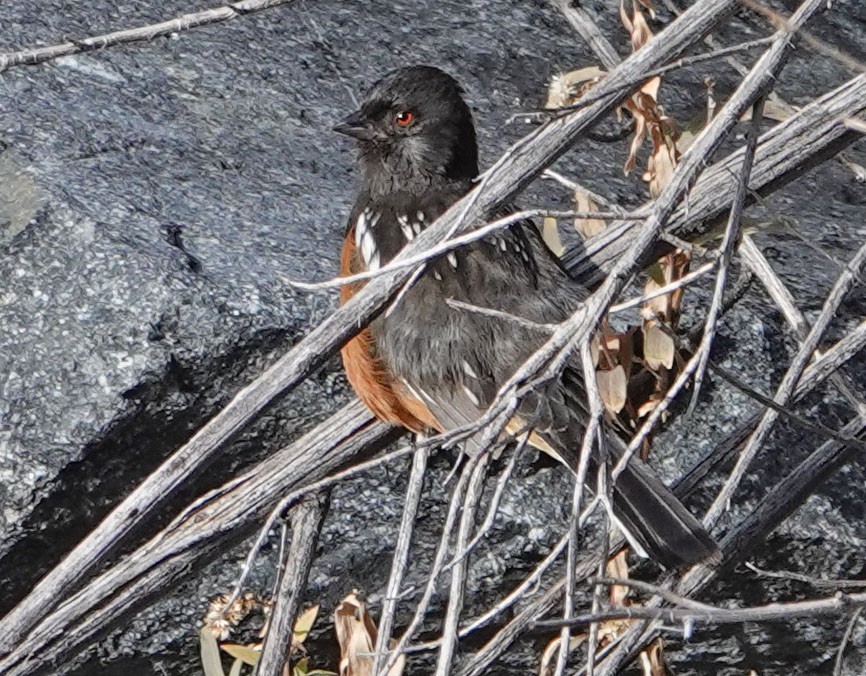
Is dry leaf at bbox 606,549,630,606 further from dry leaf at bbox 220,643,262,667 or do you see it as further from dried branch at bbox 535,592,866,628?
dried branch at bbox 535,592,866,628

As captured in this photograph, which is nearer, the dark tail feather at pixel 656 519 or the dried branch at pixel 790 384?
the dried branch at pixel 790 384

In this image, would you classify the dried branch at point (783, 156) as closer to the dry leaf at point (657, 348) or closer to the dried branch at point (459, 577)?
the dry leaf at point (657, 348)

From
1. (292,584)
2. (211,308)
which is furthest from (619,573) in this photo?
(211,308)

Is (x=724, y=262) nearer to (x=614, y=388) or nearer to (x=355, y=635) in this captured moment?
(x=614, y=388)

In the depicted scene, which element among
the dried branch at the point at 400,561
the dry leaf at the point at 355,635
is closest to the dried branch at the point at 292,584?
the dry leaf at the point at 355,635

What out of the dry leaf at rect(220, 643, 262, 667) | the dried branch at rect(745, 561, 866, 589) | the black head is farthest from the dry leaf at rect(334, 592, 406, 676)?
the black head

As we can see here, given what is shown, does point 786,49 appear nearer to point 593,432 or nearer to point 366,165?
point 593,432
